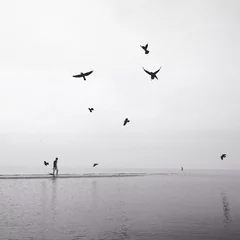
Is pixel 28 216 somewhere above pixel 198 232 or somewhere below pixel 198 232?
above

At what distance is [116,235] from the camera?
1441 centimetres

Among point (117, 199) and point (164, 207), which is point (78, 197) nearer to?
point (117, 199)

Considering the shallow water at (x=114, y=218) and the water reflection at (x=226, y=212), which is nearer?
the shallow water at (x=114, y=218)

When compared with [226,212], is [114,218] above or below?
above

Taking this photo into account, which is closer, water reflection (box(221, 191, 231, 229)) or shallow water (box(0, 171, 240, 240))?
shallow water (box(0, 171, 240, 240))

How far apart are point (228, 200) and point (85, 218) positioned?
15.1 metres

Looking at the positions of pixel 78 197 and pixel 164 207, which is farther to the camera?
pixel 78 197

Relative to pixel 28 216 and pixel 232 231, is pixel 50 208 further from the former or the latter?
pixel 232 231

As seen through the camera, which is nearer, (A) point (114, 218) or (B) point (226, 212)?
(A) point (114, 218)

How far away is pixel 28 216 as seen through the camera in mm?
18094

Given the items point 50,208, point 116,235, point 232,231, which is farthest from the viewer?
point 50,208

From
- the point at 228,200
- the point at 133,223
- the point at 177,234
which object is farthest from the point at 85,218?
the point at 228,200

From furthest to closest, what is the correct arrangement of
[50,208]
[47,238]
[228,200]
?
[228,200], [50,208], [47,238]

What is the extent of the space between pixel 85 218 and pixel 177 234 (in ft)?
20.2
